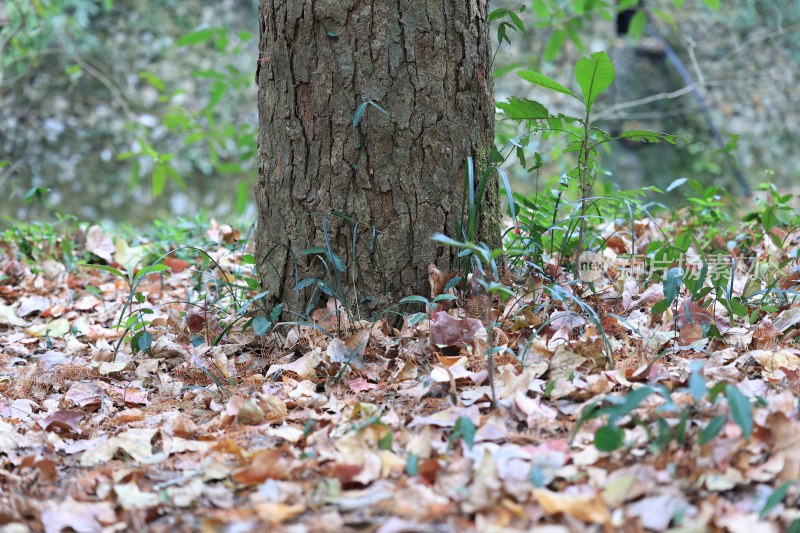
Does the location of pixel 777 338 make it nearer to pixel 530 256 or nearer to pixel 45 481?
pixel 530 256

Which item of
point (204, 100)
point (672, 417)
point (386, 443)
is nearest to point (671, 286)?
point (672, 417)

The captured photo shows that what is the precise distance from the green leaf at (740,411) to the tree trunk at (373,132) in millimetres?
Answer: 1138

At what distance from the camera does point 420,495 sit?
4.70ft

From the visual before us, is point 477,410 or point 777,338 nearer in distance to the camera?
point 477,410

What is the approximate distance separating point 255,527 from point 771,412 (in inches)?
44.0

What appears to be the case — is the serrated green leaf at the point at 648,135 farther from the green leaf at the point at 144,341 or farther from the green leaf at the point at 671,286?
the green leaf at the point at 144,341

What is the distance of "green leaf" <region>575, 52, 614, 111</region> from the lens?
7.41 feet

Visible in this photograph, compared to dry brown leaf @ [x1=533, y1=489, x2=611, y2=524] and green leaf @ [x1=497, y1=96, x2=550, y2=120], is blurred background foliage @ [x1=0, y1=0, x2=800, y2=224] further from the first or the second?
dry brown leaf @ [x1=533, y1=489, x2=611, y2=524]

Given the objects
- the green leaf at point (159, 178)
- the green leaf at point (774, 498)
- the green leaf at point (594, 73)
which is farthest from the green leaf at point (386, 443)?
the green leaf at point (159, 178)

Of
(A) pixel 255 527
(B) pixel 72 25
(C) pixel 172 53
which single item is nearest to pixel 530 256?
(A) pixel 255 527

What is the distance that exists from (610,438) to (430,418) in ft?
1.46

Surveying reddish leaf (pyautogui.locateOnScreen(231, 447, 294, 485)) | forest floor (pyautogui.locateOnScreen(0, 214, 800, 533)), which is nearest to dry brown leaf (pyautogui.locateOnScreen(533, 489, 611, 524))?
forest floor (pyautogui.locateOnScreen(0, 214, 800, 533))

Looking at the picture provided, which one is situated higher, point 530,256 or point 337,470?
point 530,256

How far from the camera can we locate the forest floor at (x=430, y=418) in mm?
1411
